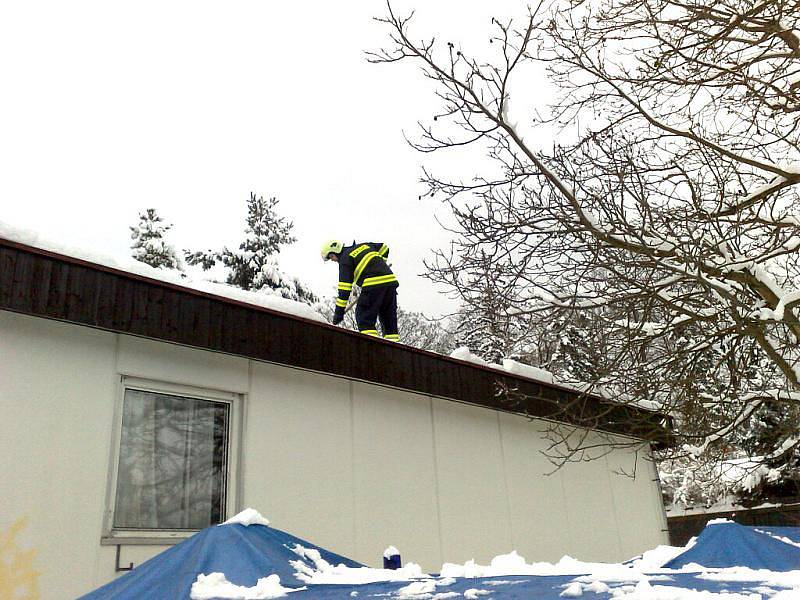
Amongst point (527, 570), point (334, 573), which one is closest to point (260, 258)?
point (334, 573)

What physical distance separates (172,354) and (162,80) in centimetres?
1925

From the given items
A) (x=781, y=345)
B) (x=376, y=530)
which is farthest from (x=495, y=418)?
(x=781, y=345)

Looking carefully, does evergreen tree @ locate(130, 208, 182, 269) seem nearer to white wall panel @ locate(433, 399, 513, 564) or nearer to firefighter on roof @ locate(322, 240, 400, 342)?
firefighter on roof @ locate(322, 240, 400, 342)

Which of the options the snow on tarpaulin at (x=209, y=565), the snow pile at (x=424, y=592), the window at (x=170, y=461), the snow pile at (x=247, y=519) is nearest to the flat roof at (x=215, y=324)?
the window at (x=170, y=461)

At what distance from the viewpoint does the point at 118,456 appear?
4906 millimetres

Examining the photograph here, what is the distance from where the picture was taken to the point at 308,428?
20.2 feet

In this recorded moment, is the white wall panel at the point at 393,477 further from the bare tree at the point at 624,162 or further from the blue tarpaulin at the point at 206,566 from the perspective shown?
the blue tarpaulin at the point at 206,566

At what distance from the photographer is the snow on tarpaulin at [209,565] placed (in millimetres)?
3338

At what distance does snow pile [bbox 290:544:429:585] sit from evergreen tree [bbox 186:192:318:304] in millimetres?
22070

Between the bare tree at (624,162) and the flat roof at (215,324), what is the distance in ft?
3.61

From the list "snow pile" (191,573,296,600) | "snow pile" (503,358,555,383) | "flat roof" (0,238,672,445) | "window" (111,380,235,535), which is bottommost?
"snow pile" (191,573,296,600)

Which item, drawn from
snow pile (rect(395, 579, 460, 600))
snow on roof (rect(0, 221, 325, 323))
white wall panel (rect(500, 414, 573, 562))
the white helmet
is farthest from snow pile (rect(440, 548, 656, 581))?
the white helmet

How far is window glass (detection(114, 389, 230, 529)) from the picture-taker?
4980 mm

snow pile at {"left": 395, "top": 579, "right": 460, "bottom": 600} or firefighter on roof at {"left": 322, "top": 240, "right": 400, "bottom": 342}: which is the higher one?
firefighter on roof at {"left": 322, "top": 240, "right": 400, "bottom": 342}
